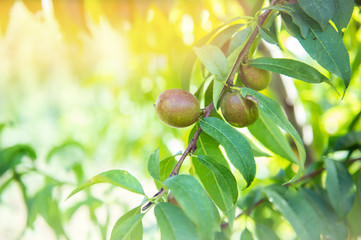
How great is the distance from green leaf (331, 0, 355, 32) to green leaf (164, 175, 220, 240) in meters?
0.32

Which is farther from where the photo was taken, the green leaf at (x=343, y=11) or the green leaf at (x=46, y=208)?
the green leaf at (x=46, y=208)

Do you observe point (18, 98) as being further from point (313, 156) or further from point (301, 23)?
point (301, 23)

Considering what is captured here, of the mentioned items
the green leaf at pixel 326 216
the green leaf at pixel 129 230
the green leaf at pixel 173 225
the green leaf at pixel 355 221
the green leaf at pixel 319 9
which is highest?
the green leaf at pixel 319 9

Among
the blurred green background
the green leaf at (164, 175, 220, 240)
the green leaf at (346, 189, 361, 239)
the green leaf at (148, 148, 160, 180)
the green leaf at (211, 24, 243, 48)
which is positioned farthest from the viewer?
A: the blurred green background

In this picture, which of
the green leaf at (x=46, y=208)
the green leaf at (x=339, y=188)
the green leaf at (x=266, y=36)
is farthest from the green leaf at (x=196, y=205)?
the green leaf at (x=46, y=208)

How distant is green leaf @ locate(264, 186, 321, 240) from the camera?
22.8 inches

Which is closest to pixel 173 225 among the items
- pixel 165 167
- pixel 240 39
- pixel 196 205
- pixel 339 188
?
pixel 196 205

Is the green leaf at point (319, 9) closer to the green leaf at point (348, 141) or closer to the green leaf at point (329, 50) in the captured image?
the green leaf at point (329, 50)

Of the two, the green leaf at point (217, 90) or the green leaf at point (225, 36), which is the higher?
the green leaf at point (225, 36)

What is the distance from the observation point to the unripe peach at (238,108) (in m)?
0.49

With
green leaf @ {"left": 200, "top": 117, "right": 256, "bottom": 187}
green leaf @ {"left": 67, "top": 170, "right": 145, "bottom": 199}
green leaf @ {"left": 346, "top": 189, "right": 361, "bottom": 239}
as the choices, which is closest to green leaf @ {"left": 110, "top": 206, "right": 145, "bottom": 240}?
green leaf @ {"left": 67, "top": 170, "right": 145, "bottom": 199}

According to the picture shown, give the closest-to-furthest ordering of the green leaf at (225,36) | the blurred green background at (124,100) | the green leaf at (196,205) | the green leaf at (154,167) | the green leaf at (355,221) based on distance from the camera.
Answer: the green leaf at (196,205), the green leaf at (154,167), the green leaf at (225,36), the green leaf at (355,221), the blurred green background at (124,100)

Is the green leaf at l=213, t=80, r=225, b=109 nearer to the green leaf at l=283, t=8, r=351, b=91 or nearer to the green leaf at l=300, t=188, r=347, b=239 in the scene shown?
the green leaf at l=283, t=8, r=351, b=91

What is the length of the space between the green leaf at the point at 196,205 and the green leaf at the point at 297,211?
0.91ft
